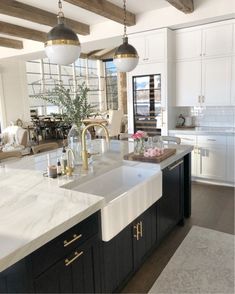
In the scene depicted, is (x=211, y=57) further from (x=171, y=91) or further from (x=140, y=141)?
(x=140, y=141)

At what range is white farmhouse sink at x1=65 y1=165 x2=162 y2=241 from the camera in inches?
68.2

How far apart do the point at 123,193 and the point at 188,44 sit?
3.56 meters

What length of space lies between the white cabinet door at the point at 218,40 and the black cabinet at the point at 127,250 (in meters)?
3.22

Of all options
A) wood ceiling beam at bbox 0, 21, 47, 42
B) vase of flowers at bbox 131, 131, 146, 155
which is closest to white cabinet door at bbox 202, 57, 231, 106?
vase of flowers at bbox 131, 131, 146, 155

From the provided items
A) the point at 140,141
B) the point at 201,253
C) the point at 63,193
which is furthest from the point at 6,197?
the point at 201,253

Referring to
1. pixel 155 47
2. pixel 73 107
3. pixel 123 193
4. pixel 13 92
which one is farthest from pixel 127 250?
pixel 13 92

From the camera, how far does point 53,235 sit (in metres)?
1.30

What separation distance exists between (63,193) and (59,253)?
1.41 feet

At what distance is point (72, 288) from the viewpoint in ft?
4.96

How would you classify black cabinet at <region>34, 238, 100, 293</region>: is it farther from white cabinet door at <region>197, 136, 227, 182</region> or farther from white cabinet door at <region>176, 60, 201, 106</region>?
white cabinet door at <region>176, 60, 201, 106</region>

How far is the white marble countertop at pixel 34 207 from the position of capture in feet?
3.88

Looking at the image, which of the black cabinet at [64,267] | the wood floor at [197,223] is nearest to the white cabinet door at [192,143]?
the wood floor at [197,223]

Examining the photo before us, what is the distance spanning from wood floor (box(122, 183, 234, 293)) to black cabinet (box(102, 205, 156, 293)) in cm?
16

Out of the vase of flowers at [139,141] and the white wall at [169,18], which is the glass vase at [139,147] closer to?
the vase of flowers at [139,141]
